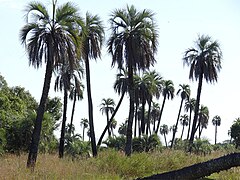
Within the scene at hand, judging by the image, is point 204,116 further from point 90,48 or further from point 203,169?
point 203,169

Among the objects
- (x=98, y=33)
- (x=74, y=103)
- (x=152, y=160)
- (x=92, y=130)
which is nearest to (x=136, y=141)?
(x=74, y=103)

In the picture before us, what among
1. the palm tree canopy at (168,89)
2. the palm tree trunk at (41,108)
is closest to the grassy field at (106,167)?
the palm tree trunk at (41,108)

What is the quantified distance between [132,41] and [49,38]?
24.5ft

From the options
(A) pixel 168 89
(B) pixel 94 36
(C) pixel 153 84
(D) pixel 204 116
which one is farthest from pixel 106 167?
(D) pixel 204 116

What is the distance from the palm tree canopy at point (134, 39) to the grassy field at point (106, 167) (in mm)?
6807

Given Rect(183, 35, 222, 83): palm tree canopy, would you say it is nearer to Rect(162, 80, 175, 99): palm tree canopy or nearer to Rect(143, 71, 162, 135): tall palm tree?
Rect(143, 71, 162, 135): tall palm tree

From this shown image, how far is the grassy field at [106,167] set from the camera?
37.9 ft

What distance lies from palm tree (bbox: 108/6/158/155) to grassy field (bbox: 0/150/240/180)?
5518 mm

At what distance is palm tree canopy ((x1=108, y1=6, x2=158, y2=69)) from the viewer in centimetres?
2320

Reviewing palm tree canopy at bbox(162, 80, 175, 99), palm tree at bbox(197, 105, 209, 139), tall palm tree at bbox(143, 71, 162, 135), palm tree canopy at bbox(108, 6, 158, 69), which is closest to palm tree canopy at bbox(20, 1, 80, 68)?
palm tree canopy at bbox(108, 6, 158, 69)

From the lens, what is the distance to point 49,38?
16938 mm

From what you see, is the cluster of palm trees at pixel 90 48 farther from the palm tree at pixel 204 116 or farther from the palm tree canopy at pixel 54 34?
the palm tree at pixel 204 116

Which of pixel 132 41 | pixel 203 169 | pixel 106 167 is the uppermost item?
pixel 132 41

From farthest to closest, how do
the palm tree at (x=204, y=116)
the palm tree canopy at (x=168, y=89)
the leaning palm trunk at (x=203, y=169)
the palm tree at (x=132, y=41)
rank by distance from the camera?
the palm tree at (x=204, y=116), the palm tree canopy at (x=168, y=89), the palm tree at (x=132, y=41), the leaning palm trunk at (x=203, y=169)
